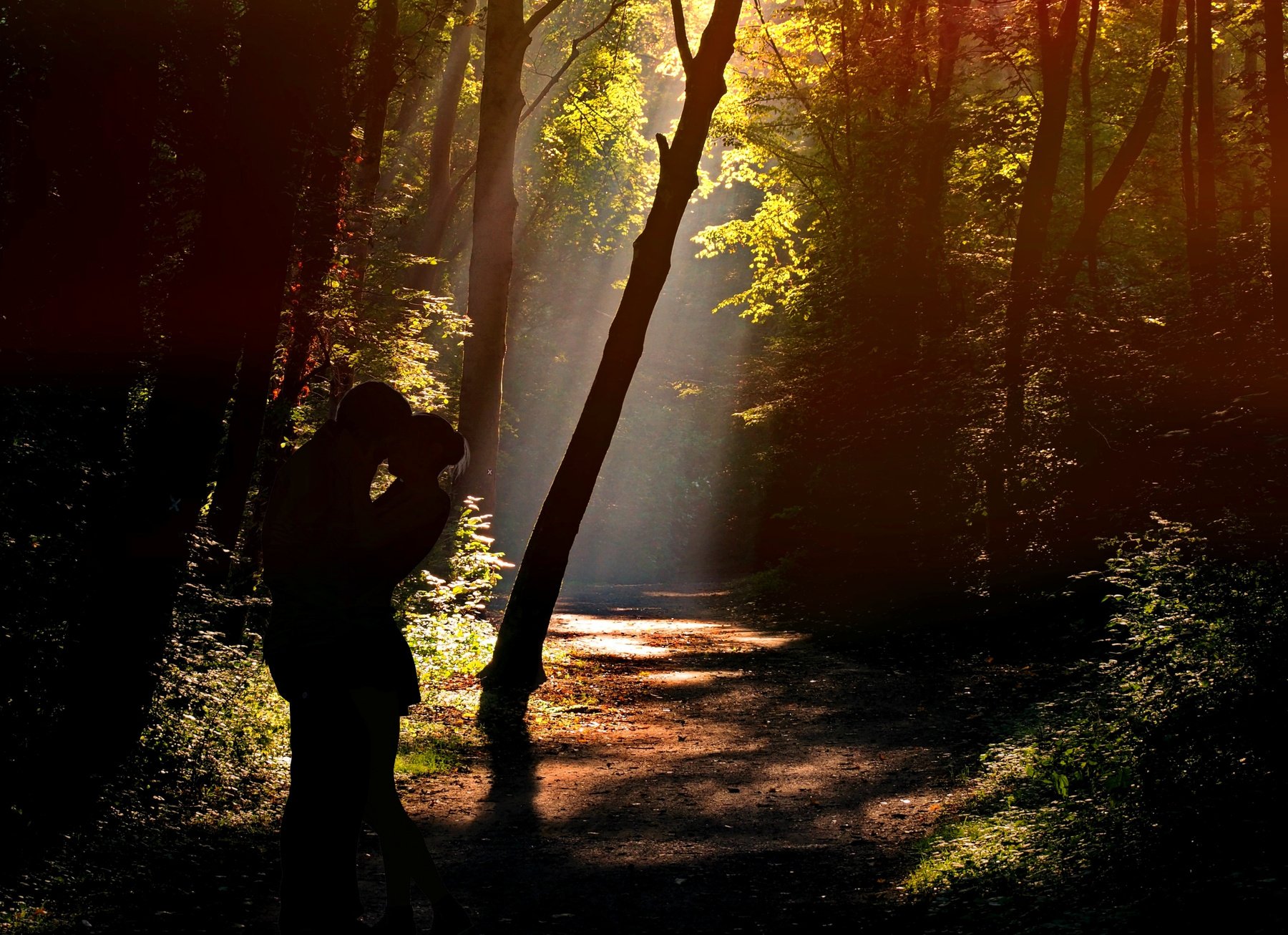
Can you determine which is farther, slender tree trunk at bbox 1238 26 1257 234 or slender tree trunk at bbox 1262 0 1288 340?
slender tree trunk at bbox 1238 26 1257 234

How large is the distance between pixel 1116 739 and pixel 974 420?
36.7ft

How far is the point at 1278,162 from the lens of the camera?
42.7ft

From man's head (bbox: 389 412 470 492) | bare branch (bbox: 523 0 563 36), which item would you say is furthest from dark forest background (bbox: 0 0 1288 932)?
man's head (bbox: 389 412 470 492)

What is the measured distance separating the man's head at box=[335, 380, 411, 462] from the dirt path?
2.24 m

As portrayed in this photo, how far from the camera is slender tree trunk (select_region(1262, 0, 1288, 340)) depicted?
39.8 ft

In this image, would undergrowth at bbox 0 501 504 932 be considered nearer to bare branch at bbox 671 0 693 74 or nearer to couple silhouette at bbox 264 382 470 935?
couple silhouette at bbox 264 382 470 935

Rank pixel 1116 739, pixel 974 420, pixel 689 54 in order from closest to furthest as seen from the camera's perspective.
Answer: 1. pixel 1116 739
2. pixel 689 54
3. pixel 974 420

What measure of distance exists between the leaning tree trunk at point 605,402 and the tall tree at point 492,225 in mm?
3347

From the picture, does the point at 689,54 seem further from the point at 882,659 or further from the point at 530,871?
the point at 530,871

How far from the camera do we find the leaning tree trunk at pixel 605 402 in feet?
37.7

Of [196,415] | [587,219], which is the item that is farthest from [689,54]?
[587,219]

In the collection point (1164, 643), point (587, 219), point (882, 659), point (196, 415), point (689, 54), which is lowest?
point (882, 659)

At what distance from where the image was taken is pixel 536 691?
11.2m

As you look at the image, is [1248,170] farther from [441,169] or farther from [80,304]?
[80,304]
